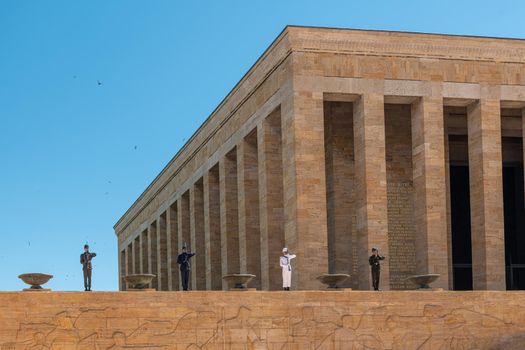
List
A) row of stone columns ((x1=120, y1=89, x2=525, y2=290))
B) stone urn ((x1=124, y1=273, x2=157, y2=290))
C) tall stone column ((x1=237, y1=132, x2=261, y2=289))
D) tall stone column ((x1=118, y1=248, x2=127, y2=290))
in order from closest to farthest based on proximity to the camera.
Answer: stone urn ((x1=124, y1=273, x2=157, y2=290))
row of stone columns ((x1=120, y1=89, x2=525, y2=290))
tall stone column ((x1=237, y1=132, x2=261, y2=289))
tall stone column ((x1=118, y1=248, x2=127, y2=290))

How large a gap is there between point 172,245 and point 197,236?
613 cm

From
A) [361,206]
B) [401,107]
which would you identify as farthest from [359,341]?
[401,107]

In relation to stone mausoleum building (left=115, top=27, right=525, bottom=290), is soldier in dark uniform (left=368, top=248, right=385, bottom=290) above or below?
below

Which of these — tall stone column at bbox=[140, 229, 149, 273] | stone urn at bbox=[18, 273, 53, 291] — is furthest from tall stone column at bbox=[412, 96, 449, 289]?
tall stone column at bbox=[140, 229, 149, 273]

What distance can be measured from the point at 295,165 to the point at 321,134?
1523 mm

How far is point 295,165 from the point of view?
118 feet

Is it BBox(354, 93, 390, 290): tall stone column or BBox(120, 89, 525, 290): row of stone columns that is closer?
BBox(120, 89, 525, 290): row of stone columns

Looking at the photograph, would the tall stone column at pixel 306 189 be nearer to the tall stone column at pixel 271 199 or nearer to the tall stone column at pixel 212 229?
the tall stone column at pixel 271 199

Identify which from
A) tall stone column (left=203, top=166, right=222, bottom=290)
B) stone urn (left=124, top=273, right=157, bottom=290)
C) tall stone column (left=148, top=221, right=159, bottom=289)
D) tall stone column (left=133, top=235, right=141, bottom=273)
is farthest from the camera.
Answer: tall stone column (left=133, top=235, right=141, bottom=273)

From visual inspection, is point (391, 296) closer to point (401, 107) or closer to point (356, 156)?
point (356, 156)

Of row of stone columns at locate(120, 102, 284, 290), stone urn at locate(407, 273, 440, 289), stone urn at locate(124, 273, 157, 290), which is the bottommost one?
stone urn at locate(407, 273, 440, 289)

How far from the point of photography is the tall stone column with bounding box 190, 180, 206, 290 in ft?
168

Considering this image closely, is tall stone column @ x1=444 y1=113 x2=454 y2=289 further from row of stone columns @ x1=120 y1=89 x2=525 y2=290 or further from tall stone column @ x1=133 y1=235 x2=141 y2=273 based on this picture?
tall stone column @ x1=133 y1=235 x2=141 y2=273

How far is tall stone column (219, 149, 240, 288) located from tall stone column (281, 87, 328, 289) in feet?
27.9
